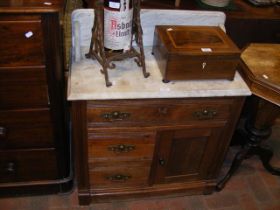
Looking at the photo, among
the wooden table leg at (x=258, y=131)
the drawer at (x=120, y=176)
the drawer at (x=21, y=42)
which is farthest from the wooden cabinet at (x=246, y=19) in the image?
the drawer at (x=120, y=176)

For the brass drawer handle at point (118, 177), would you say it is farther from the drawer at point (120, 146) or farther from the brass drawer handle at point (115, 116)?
the brass drawer handle at point (115, 116)

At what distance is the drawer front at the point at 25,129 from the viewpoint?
148 cm

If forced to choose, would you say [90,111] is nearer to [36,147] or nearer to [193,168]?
[36,147]

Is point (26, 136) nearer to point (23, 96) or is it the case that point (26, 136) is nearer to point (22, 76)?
point (23, 96)

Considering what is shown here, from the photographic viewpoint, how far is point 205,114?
5.03ft

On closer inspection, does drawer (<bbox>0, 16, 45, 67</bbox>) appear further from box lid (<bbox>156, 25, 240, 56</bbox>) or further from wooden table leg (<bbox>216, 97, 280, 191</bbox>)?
wooden table leg (<bbox>216, 97, 280, 191</bbox>)

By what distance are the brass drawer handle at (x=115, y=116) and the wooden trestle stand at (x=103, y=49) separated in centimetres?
13

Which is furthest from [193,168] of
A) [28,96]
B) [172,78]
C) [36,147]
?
[28,96]

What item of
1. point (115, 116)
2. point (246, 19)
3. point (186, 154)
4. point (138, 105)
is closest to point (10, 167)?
point (115, 116)

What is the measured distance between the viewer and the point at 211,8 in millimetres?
1734

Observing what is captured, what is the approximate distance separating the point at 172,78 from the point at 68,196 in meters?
0.94

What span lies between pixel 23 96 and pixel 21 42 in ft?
0.87

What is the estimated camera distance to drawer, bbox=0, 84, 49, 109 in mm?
1391

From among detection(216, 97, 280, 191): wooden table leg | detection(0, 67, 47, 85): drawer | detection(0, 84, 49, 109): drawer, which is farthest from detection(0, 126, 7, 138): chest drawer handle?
detection(216, 97, 280, 191): wooden table leg
